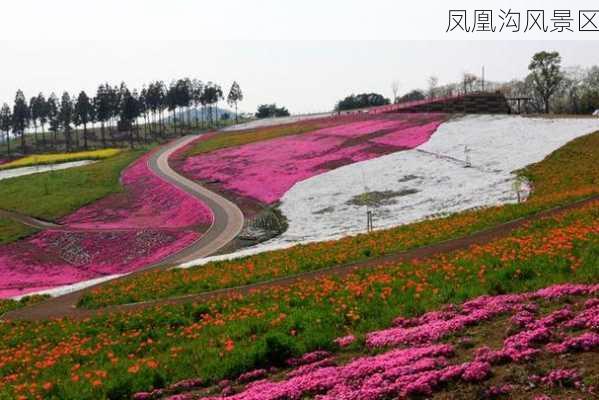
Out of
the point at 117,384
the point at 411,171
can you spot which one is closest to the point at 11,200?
the point at 411,171

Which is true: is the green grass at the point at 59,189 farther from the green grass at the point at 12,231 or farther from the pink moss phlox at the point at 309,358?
the pink moss phlox at the point at 309,358

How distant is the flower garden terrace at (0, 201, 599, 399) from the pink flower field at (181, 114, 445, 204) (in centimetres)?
4032

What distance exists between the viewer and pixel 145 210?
6838cm

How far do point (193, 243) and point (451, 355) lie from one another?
4024 cm

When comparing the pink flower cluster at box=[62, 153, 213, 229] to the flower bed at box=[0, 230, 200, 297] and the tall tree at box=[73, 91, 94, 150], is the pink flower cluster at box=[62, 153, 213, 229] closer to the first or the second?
the flower bed at box=[0, 230, 200, 297]

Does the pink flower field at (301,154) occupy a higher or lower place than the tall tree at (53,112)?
lower

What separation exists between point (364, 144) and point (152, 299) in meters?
56.8

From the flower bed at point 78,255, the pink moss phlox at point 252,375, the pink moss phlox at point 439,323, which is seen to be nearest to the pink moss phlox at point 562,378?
the pink moss phlox at point 439,323

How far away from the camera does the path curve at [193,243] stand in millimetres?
24562

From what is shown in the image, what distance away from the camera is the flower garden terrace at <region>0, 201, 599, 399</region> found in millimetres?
9367

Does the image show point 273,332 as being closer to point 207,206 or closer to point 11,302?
point 11,302

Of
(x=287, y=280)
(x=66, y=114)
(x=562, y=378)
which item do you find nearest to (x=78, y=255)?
(x=287, y=280)

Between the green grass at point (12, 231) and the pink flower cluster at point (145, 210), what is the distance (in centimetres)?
451

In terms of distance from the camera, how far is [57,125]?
609 feet
